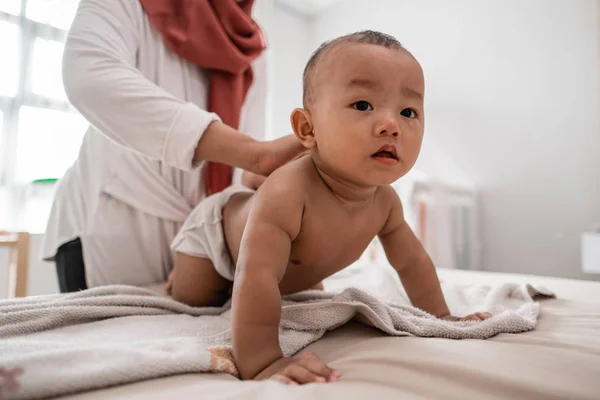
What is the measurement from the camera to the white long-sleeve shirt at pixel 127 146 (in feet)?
2.69

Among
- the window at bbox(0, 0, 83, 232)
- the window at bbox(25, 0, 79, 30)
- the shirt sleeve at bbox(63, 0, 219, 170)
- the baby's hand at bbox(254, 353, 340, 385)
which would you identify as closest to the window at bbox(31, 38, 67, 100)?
the window at bbox(0, 0, 83, 232)

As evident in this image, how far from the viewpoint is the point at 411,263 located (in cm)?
78

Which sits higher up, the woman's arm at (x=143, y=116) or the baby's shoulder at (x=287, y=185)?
the woman's arm at (x=143, y=116)

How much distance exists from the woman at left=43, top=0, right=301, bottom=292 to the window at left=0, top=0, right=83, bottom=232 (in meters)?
1.64

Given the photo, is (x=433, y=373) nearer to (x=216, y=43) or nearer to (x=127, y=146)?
(x=127, y=146)

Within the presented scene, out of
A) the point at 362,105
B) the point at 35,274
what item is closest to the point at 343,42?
the point at 362,105

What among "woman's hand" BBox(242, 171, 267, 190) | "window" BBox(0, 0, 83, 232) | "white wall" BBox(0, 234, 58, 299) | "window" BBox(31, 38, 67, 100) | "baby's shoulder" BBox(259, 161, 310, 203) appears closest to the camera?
"baby's shoulder" BBox(259, 161, 310, 203)

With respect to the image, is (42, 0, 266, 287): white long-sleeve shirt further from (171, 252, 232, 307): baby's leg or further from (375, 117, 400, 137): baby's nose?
(375, 117, 400, 137): baby's nose

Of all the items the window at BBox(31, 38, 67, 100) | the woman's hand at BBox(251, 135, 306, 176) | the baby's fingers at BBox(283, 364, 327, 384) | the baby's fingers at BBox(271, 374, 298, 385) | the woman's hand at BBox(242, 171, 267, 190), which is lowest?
the baby's fingers at BBox(271, 374, 298, 385)

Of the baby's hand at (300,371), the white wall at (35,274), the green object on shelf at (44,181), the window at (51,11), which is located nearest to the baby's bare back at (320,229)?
the baby's hand at (300,371)

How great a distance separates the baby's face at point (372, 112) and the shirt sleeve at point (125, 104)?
31 cm

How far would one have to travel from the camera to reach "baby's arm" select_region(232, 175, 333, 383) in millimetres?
468

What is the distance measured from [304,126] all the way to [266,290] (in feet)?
0.96

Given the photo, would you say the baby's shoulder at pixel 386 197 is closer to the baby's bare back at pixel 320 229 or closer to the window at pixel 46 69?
the baby's bare back at pixel 320 229
